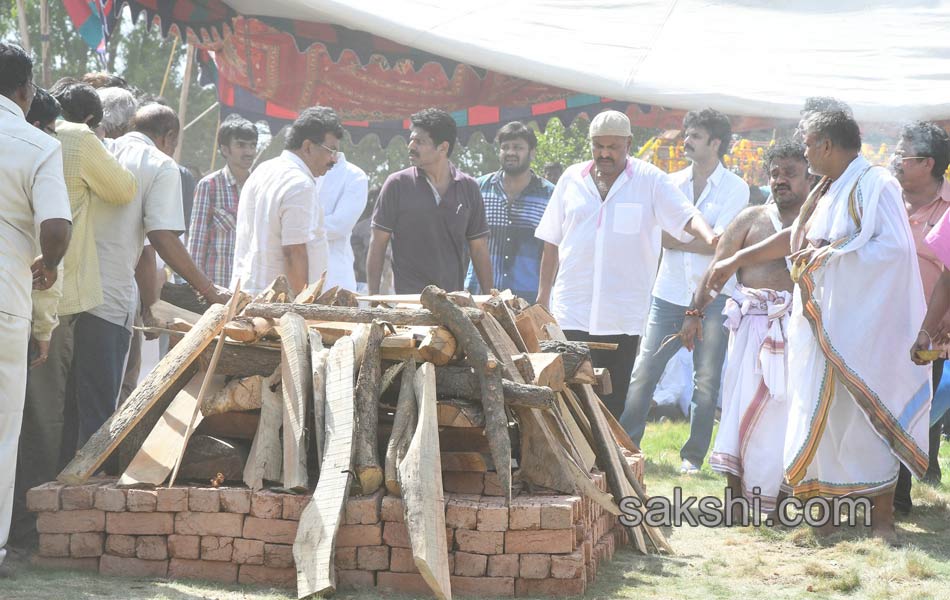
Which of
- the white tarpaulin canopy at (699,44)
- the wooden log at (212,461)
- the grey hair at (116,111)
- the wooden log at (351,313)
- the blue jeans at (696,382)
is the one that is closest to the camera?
the wooden log at (212,461)

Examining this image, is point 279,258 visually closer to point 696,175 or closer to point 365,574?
point 365,574

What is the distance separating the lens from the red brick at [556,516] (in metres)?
4.04

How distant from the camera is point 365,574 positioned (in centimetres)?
408

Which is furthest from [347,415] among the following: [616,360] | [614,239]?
[614,239]

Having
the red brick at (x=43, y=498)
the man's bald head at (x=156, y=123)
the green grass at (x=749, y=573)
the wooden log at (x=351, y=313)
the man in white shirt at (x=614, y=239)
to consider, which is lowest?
the green grass at (x=749, y=573)

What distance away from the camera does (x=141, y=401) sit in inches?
178

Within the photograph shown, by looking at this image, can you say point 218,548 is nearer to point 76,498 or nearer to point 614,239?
point 76,498

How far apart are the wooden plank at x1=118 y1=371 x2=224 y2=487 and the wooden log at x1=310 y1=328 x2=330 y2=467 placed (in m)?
0.38

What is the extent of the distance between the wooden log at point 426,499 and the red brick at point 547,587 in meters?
0.28

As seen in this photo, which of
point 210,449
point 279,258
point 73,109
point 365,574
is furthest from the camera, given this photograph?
point 279,258

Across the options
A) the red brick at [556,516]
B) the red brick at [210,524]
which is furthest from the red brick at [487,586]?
the red brick at [210,524]

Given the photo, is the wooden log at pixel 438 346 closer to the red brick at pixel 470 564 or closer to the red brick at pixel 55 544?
the red brick at pixel 470 564

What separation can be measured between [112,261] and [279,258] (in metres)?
1.34

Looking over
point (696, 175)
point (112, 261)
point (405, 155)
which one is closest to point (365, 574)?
point (112, 261)
